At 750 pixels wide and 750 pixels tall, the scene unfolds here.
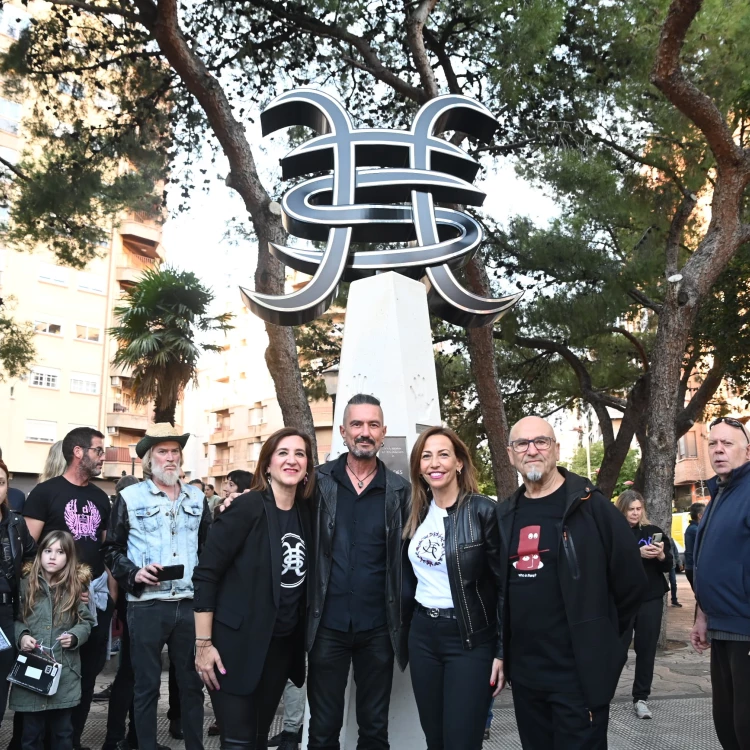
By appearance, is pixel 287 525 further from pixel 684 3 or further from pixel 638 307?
pixel 638 307

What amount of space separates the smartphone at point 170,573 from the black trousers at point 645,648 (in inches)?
142

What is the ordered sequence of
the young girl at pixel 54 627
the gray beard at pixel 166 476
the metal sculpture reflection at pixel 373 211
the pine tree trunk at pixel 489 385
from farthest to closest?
the pine tree trunk at pixel 489 385, the metal sculpture reflection at pixel 373 211, the gray beard at pixel 166 476, the young girl at pixel 54 627

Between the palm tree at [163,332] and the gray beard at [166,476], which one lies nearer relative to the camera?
the gray beard at [166,476]

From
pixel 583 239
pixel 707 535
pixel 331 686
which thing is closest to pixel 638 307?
pixel 583 239

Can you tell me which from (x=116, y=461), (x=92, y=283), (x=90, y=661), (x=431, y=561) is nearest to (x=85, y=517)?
(x=90, y=661)

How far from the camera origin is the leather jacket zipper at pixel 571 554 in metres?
3.07

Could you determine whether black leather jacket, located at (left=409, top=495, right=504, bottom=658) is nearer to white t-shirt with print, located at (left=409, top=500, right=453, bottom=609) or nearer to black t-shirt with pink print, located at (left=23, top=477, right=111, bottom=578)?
white t-shirt with print, located at (left=409, top=500, right=453, bottom=609)

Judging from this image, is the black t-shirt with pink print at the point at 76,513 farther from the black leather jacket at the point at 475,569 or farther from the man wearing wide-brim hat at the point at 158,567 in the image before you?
the black leather jacket at the point at 475,569

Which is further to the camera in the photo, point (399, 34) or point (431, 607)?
point (399, 34)

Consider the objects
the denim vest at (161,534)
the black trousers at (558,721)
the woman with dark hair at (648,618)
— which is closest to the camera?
the black trousers at (558,721)

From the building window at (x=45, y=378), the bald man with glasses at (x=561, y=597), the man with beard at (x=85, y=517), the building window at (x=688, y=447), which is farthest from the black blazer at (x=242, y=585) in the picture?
the building window at (x=688, y=447)

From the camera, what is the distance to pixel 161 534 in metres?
4.74

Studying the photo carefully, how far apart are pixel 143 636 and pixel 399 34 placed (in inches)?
388

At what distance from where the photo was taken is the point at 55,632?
446 cm
